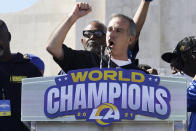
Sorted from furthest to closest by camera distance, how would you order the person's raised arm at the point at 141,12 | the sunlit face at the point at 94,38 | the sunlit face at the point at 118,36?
the sunlit face at the point at 94,38
the person's raised arm at the point at 141,12
the sunlit face at the point at 118,36

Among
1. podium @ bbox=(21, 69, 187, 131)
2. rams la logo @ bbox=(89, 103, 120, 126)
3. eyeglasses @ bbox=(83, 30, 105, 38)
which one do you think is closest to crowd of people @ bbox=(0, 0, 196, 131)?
eyeglasses @ bbox=(83, 30, 105, 38)

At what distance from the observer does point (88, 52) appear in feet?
13.3

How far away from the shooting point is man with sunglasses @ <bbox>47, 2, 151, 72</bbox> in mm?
3848

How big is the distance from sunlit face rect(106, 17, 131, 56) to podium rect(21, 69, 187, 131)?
0.68 m

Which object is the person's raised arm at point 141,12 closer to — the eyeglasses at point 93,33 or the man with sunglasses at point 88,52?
the eyeglasses at point 93,33

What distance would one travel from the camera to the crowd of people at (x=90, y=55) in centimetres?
391

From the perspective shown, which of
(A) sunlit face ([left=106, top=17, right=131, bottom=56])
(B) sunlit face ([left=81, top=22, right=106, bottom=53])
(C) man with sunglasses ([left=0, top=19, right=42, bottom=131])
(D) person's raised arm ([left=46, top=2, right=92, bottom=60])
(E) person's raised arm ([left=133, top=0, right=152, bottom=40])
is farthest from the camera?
(B) sunlit face ([left=81, top=22, right=106, bottom=53])

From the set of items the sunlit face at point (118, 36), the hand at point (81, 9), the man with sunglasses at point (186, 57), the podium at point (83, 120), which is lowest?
the podium at point (83, 120)

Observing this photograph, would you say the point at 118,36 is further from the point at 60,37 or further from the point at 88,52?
the point at 60,37

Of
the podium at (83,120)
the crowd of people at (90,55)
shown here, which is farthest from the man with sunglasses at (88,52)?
the podium at (83,120)

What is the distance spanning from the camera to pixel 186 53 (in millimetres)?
4543

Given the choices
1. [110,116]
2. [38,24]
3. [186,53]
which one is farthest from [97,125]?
[38,24]

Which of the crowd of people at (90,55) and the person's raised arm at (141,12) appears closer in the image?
the crowd of people at (90,55)

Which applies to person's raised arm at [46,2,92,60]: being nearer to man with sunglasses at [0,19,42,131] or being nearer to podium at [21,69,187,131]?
podium at [21,69,187,131]
